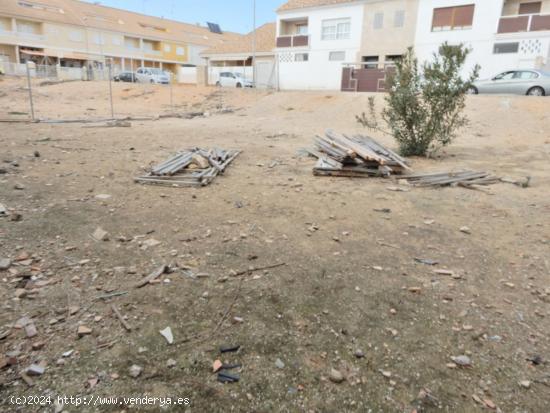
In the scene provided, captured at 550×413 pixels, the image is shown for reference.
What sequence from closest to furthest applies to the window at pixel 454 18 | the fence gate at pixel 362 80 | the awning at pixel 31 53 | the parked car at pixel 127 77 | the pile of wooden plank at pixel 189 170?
the pile of wooden plank at pixel 189 170 < the fence gate at pixel 362 80 < the window at pixel 454 18 < the parked car at pixel 127 77 < the awning at pixel 31 53

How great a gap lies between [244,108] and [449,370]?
22283mm

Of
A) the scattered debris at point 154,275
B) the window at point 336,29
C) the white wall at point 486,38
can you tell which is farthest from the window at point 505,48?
the scattered debris at point 154,275

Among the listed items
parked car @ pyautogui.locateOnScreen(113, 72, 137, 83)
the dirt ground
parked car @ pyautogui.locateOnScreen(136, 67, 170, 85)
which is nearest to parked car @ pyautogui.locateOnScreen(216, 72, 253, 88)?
parked car @ pyautogui.locateOnScreen(136, 67, 170, 85)

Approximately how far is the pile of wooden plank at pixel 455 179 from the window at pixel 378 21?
81.0 feet

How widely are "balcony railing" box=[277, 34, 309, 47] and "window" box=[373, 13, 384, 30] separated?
5.95 metres

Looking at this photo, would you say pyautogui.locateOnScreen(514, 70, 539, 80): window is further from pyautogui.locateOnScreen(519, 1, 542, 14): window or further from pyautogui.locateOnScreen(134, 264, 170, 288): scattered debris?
pyautogui.locateOnScreen(134, 264, 170, 288): scattered debris

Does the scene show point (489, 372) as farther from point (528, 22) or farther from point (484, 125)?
point (528, 22)

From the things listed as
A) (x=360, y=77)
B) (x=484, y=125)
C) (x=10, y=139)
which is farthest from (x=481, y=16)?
(x=10, y=139)

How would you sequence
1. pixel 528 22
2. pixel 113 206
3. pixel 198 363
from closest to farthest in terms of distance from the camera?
pixel 198 363, pixel 113 206, pixel 528 22

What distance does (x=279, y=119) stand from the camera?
750 inches

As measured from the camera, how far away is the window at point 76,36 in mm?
48094

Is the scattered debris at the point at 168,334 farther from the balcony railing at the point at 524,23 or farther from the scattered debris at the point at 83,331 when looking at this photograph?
the balcony railing at the point at 524,23

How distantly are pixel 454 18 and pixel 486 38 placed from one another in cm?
254

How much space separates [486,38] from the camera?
24.6 meters
